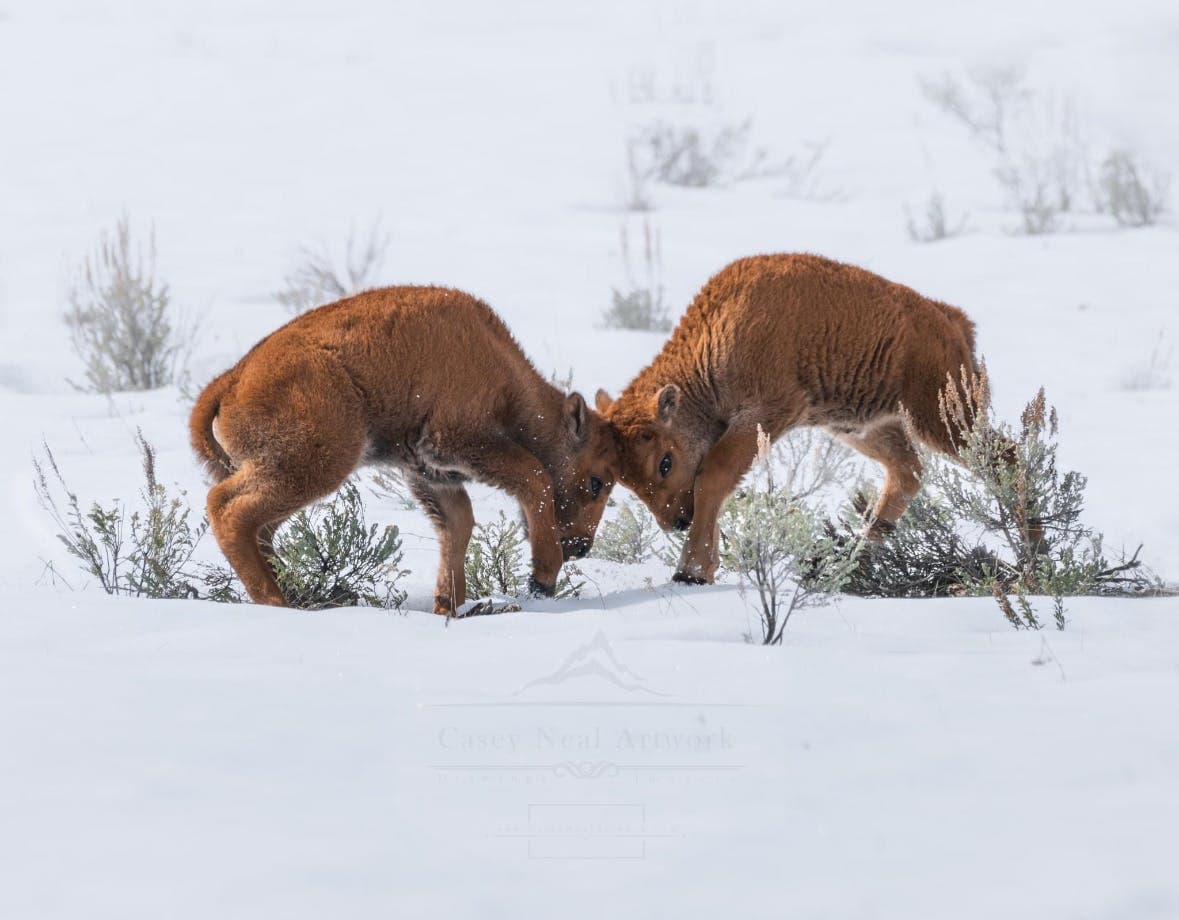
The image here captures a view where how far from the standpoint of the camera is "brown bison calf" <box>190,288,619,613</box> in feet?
20.5

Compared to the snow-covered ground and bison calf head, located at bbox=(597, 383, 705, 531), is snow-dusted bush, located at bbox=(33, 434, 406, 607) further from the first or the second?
bison calf head, located at bbox=(597, 383, 705, 531)

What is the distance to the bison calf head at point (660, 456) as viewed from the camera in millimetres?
7785

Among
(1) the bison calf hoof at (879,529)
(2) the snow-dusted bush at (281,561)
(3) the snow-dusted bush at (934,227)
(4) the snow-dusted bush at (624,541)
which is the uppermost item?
(2) the snow-dusted bush at (281,561)

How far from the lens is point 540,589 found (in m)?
7.04

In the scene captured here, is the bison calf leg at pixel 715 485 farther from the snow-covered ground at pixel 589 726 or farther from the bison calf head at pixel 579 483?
the bison calf head at pixel 579 483

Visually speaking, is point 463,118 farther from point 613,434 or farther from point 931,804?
point 931,804

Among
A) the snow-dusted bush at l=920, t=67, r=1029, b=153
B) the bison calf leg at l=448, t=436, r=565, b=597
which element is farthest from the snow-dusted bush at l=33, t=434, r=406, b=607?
the snow-dusted bush at l=920, t=67, r=1029, b=153

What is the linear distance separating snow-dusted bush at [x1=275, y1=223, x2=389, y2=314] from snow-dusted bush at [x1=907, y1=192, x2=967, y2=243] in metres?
6.33

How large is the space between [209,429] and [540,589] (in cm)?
160

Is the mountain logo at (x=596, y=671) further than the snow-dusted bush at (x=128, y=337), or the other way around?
the snow-dusted bush at (x=128, y=337)

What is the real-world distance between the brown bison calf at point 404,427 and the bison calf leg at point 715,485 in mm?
591

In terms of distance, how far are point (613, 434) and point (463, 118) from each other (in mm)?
18555

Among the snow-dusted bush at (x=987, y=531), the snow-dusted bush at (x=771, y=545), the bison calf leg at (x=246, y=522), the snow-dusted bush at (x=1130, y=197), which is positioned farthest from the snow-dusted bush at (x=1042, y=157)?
the bison calf leg at (x=246, y=522)

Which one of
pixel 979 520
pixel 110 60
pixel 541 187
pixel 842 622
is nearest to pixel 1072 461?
pixel 979 520
